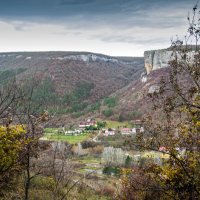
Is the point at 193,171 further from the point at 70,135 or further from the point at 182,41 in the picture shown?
the point at 70,135

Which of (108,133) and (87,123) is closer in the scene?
(108,133)

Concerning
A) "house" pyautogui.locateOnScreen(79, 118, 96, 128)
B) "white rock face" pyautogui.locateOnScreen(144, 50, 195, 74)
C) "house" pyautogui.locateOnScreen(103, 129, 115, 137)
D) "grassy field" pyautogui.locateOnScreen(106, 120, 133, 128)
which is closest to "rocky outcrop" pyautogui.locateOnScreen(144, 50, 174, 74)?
"white rock face" pyautogui.locateOnScreen(144, 50, 195, 74)

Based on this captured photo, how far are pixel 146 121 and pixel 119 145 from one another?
80.3 metres

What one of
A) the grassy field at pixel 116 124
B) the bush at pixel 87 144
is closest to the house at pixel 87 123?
the grassy field at pixel 116 124

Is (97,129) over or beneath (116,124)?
beneath

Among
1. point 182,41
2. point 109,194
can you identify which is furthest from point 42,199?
point 109,194

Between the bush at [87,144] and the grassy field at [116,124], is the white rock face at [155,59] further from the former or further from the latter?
the bush at [87,144]

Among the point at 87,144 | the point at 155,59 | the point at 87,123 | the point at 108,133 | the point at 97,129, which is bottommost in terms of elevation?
the point at 97,129

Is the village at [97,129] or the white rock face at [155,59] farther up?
the white rock face at [155,59]

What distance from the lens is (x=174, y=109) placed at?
46.7 feet

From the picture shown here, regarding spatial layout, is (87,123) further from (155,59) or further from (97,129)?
(155,59)

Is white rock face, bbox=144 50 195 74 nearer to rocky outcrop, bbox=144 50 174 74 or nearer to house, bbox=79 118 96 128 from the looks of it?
rocky outcrop, bbox=144 50 174 74

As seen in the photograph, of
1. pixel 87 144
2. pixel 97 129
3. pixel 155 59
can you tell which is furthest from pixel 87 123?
pixel 155 59

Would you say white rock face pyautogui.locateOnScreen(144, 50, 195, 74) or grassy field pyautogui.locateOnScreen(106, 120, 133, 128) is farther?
white rock face pyautogui.locateOnScreen(144, 50, 195, 74)
